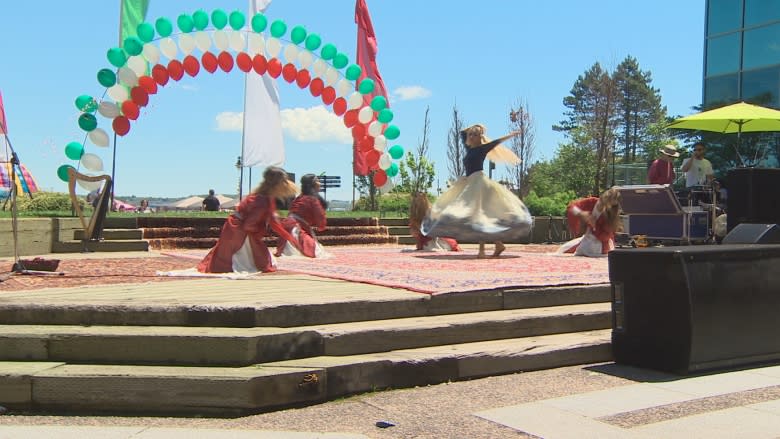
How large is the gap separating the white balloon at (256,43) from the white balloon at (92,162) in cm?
378

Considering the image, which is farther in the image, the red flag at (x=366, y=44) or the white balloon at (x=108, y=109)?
the red flag at (x=366, y=44)

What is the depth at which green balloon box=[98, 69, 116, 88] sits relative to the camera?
525 inches

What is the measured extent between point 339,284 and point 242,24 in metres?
9.11

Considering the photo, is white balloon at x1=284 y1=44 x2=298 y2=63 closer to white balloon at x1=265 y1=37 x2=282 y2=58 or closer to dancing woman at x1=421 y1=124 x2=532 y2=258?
white balloon at x1=265 y1=37 x2=282 y2=58

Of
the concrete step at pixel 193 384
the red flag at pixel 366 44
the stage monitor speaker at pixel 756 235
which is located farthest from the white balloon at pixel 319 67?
the concrete step at pixel 193 384

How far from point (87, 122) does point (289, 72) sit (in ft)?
14.0

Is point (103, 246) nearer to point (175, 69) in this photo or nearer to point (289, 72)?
point (175, 69)

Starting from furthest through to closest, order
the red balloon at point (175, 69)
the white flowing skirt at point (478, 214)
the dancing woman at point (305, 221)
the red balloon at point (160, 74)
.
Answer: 1. the red balloon at point (175, 69)
2. the red balloon at point (160, 74)
3. the dancing woman at point (305, 221)
4. the white flowing skirt at point (478, 214)

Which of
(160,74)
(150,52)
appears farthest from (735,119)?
(150,52)

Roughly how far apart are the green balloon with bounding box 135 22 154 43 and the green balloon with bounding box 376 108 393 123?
5303mm

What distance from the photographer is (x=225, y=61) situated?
14891 mm

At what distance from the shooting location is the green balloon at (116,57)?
528 inches

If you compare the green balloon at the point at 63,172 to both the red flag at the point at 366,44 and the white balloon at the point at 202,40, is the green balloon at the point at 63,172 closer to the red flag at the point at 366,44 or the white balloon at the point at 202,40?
the white balloon at the point at 202,40

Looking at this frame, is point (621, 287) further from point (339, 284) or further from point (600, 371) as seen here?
point (339, 284)
